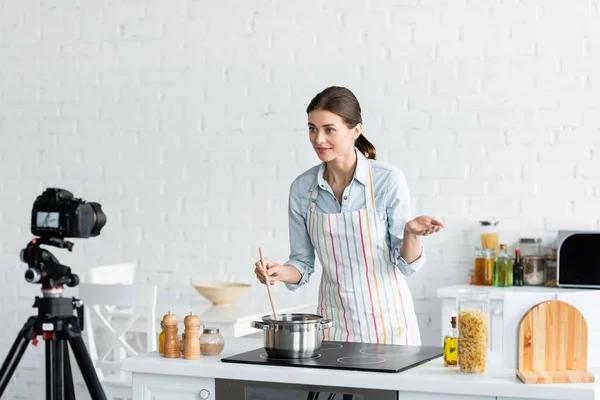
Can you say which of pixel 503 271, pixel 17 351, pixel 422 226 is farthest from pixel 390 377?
pixel 503 271

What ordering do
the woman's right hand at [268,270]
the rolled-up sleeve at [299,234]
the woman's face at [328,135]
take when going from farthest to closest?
the rolled-up sleeve at [299,234] < the woman's face at [328,135] < the woman's right hand at [268,270]

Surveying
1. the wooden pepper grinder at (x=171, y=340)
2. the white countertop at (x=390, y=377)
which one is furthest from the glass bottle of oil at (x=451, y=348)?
the wooden pepper grinder at (x=171, y=340)

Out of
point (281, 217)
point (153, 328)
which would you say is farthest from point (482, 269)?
point (153, 328)

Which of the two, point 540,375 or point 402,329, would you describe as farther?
point 402,329

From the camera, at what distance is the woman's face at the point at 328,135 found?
2.89 metres

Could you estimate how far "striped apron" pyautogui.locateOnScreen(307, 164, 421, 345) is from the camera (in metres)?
2.92

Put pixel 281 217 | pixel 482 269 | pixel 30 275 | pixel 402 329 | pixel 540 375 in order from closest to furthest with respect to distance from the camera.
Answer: pixel 540 375
pixel 30 275
pixel 402 329
pixel 482 269
pixel 281 217

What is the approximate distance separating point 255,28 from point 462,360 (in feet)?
9.14

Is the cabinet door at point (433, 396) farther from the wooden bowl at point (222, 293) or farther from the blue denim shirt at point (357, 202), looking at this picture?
the wooden bowl at point (222, 293)

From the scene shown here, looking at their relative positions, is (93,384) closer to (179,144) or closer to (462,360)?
(462,360)

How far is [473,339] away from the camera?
85.5 inches

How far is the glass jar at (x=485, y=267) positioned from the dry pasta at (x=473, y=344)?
6.47 feet

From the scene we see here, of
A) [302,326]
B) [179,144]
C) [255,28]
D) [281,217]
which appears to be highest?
[255,28]

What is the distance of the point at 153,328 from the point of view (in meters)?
3.81
